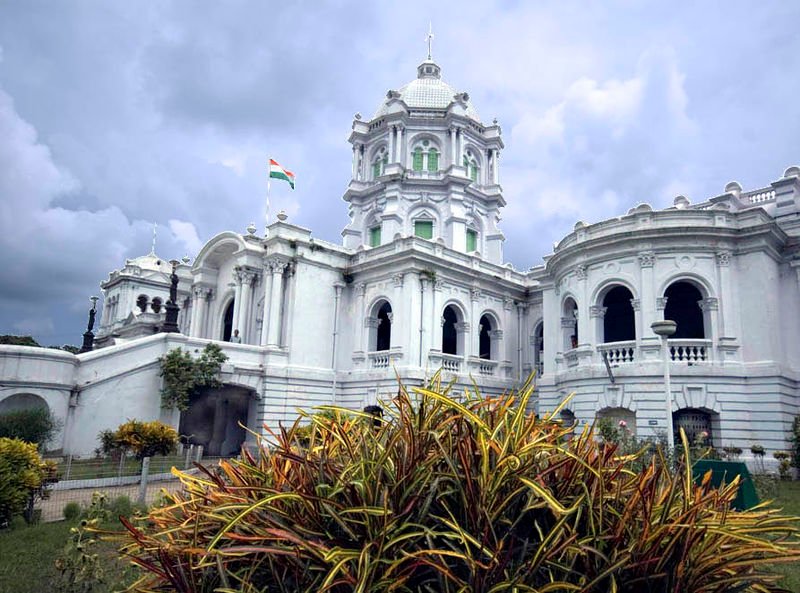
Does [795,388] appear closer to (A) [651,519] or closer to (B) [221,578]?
(A) [651,519]

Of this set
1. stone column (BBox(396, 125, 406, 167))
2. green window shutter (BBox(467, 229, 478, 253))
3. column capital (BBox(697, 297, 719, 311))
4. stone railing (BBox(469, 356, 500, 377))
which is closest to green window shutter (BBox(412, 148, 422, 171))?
stone column (BBox(396, 125, 406, 167))

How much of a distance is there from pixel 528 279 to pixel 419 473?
2917 cm

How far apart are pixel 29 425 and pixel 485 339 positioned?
20.9m

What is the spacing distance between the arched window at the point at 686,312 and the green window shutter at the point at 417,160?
1742cm

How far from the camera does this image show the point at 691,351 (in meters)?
19.5

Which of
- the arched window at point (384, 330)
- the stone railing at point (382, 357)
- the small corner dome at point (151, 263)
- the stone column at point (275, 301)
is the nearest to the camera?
the stone railing at point (382, 357)

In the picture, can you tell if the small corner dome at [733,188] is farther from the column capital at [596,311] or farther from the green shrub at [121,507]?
the green shrub at [121,507]

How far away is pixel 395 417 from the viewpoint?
11.0 ft

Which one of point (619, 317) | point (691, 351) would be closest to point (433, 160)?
point (619, 317)

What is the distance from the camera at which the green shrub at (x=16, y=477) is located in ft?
31.1

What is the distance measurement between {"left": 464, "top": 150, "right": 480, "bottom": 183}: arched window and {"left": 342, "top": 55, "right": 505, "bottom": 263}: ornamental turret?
0.06 meters

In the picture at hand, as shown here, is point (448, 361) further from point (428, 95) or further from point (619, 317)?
point (428, 95)

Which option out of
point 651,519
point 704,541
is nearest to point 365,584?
point 651,519

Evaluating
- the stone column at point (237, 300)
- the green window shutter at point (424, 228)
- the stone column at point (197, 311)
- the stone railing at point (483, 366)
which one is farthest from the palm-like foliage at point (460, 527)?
the green window shutter at point (424, 228)
